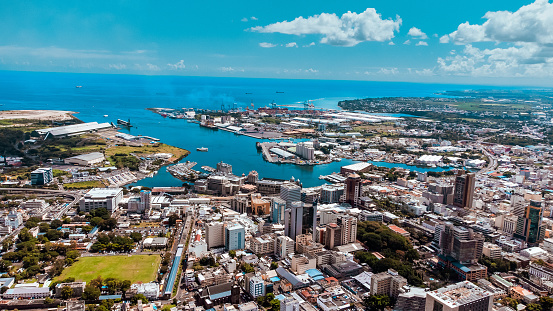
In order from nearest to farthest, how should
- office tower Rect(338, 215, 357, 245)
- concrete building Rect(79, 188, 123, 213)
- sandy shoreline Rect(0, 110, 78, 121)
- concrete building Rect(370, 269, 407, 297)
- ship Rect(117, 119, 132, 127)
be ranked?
1. concrete building Rect(370, 269, 407, 297)
2. office tower Rect(338, 215, 357, 245)
3. concrete building Rect(79, 188, 123, 213)
4. ship Rect(117, 119, 132, 127)
5. sandy shoreline Rect(0, 110, 78, 121)

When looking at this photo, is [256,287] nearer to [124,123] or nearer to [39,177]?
[39,177]

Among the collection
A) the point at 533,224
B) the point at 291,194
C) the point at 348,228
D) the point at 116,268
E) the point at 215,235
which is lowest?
the point at 116,268

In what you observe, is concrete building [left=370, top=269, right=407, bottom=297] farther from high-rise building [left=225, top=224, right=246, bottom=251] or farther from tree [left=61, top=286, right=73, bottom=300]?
tree [left=61, top=286, right=73, bottom=300]

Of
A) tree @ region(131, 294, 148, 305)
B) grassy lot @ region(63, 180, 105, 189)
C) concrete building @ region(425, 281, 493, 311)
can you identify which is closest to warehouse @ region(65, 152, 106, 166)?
grassy lot @ region(63, 180, 105, 189)

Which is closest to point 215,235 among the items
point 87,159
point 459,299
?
point 459,299

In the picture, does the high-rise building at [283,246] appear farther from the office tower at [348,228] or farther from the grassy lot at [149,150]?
the grassy lot at [149,150]

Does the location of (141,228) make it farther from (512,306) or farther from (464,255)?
(512,306)
